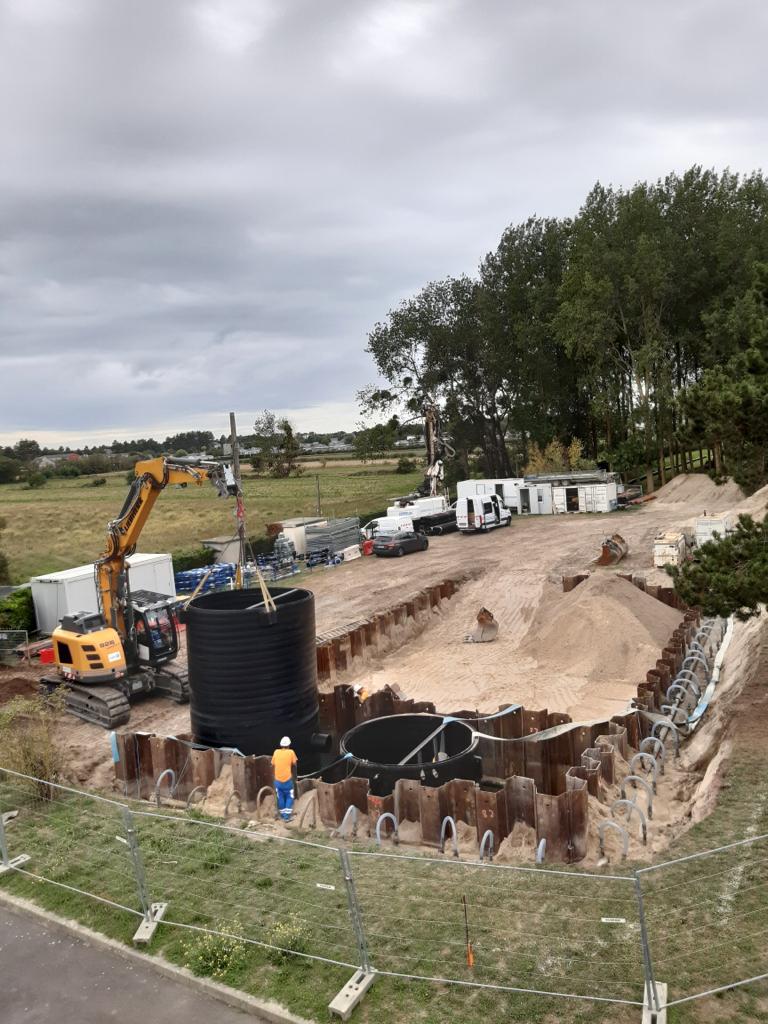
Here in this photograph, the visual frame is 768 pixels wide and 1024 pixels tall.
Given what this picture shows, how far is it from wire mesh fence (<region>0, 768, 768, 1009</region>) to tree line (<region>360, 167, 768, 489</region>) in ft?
125

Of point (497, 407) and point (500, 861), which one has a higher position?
point (497, 407)

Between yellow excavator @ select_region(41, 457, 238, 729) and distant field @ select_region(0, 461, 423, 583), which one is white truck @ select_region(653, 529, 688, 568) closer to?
yellow excavator @ select_region(41, 457, 238, 729)

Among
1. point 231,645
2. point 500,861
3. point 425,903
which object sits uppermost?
point 231,645

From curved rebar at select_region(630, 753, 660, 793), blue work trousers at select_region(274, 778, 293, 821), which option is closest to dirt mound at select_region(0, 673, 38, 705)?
blue work trousers at select_region(274, 778, 293, 821)

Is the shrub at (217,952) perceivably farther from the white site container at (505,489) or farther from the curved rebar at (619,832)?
the white site container at (505,489)

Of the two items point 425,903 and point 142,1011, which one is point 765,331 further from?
point 142,1011

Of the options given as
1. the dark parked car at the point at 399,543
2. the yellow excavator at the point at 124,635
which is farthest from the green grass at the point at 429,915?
the dark parked car at the point at 399,543

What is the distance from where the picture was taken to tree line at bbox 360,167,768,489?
173 ft

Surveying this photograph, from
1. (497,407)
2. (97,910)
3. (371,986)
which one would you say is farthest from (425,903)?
(497,407)

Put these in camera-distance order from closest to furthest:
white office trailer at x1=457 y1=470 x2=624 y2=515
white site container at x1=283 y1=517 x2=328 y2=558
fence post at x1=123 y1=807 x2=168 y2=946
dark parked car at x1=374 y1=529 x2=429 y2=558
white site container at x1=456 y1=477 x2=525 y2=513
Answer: fence post at x1=123 y1=807 x2=168 y2=946 < dark parked car at x1=374 y1=529 x2=429 y2=558 < white site container at x1=283 y1=517 x2=328 y2=558 < white office trailer at x1=457 y1=470 x2=624 y2=515 < white site container at x1=456 y1=477 x2=525 y2=513

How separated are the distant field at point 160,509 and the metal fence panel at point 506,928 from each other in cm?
3502

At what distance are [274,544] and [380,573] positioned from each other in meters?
7.40

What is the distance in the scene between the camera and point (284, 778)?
1317 cm

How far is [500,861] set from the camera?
11477 millimetres
